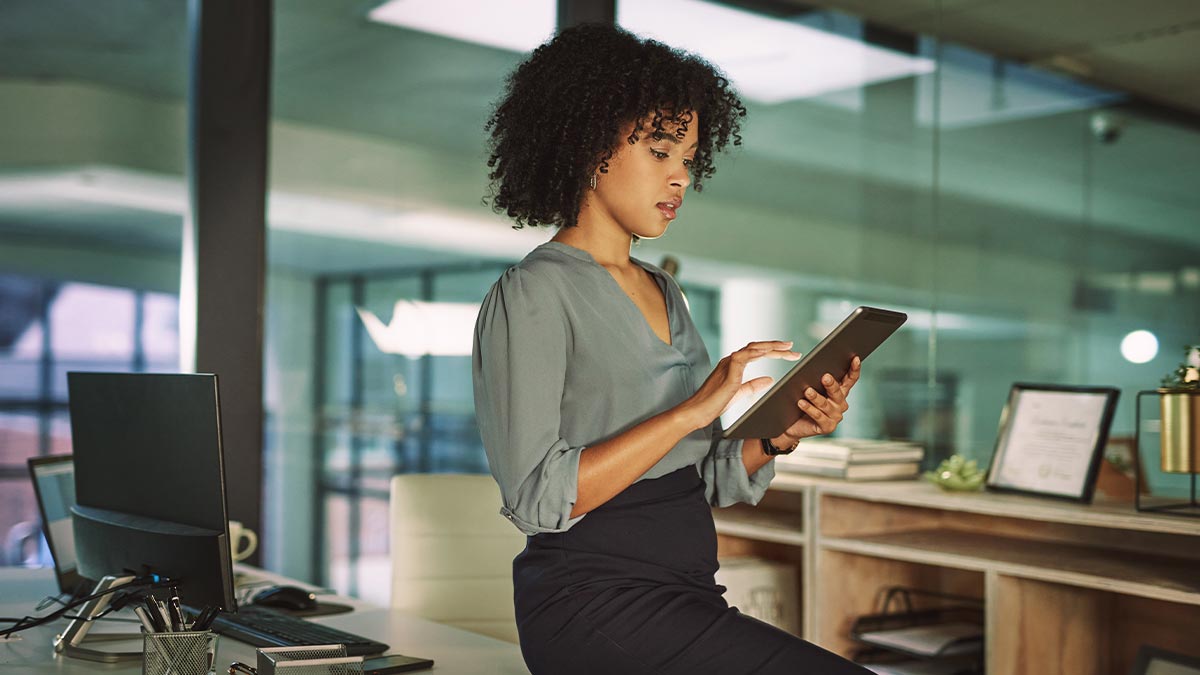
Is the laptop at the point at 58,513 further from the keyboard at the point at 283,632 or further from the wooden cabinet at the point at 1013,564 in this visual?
the wooden cabinet at the point at 1013,564

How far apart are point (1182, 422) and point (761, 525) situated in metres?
1.04

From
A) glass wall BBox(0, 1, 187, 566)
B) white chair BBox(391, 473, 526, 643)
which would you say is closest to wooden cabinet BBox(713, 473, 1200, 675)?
white chair BBox(391, 473, 526, 643)

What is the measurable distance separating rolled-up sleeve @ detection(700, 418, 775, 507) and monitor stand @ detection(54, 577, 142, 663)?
2.85ft

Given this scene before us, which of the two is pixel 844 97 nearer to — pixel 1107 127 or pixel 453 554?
pixel 1107 127

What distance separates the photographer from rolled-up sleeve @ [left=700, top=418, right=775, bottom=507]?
1.60 m

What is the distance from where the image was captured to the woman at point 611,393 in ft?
4.25

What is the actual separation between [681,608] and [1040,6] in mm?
2817

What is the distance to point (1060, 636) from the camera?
7.85ft

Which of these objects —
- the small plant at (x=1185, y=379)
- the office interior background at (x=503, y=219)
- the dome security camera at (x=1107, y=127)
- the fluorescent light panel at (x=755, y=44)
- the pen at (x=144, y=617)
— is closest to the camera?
the pen at (x=144, y=617)

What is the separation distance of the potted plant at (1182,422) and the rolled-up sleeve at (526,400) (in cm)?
141

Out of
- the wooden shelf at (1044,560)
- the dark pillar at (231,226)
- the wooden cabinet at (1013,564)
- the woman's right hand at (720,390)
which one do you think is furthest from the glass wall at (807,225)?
the woman's right hand at (720,390)

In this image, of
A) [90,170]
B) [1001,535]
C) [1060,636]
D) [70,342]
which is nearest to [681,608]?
[1060,636]

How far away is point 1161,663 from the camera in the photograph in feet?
7.44

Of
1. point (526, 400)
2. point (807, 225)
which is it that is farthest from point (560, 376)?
point (807, 225)
